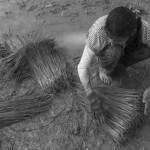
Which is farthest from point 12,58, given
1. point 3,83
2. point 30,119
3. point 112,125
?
point 112,125

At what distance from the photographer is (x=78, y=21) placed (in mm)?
3461

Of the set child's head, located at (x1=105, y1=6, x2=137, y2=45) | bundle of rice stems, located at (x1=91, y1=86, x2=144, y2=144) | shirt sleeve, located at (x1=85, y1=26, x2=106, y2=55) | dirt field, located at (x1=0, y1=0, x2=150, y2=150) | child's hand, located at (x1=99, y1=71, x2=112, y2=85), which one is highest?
child's head, located at (x1=105, y1=6, x2=137, y2=45)

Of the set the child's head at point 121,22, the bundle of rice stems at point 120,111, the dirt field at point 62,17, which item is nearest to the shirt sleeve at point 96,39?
the child's head at point 121,22

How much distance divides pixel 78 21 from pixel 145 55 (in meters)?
1.31

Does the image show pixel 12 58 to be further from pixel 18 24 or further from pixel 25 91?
pixel 18 24

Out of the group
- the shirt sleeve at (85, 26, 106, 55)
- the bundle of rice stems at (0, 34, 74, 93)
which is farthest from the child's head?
the bundle of rice stems at (0, 34, 74, 93)

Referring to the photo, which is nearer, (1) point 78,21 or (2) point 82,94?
(2) point 82,94

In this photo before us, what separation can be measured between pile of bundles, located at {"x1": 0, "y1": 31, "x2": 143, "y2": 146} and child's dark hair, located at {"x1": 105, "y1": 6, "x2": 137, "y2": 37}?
2.35 ft

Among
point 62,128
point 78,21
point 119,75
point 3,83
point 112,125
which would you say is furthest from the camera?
point 78,21

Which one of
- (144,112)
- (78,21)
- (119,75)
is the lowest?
(144,112)

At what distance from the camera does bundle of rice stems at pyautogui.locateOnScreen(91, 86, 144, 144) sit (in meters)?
2.26

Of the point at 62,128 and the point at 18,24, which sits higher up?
the point at 18,24

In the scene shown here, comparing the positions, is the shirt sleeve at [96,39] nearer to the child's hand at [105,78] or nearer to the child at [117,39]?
the child at [117,39]

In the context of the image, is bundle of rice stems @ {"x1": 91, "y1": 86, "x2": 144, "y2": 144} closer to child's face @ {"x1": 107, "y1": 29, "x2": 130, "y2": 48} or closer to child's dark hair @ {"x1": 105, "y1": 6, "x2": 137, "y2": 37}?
child's face @ {"x1": 107, "y1": 29, "x2": 130, "y2": 48}
